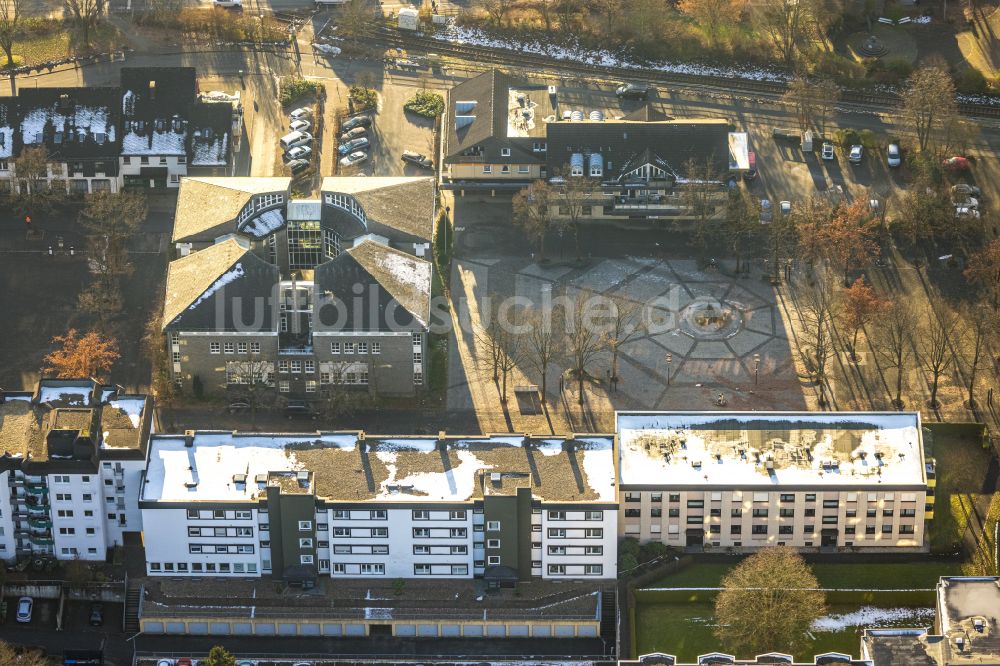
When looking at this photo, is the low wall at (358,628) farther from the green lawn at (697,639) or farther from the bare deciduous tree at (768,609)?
the bare deciduous tree at (768,609)

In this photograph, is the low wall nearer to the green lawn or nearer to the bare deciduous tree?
the green lawn

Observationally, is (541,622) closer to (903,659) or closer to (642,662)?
(642,662)

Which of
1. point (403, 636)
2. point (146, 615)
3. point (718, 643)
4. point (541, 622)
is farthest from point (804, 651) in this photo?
point (146, 615)

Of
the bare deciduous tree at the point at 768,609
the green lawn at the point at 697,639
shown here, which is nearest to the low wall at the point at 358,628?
the green lawn at the point at 697,639

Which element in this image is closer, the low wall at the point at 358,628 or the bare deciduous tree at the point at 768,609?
the bare deciduous tree at the point at 768,609

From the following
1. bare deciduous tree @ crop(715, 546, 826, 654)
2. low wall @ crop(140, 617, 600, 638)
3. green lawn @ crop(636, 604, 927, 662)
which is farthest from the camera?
low wall @ crop(140, 617, 600, 638)

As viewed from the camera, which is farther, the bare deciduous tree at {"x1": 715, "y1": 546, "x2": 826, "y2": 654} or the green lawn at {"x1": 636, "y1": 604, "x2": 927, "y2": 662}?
the green lawn at {"x1": 636, "y1": 604, "x2": 927, "y2": 662}

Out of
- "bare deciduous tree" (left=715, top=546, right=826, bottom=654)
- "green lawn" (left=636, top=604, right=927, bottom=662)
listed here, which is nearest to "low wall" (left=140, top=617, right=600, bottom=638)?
"green lawn" (left=636, top=604, right=927, bottom=662)

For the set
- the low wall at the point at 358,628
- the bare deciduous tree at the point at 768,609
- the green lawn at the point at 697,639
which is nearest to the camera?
the bare deciduous tree at the point at 768,609

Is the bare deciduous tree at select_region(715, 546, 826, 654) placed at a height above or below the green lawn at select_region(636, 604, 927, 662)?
above
